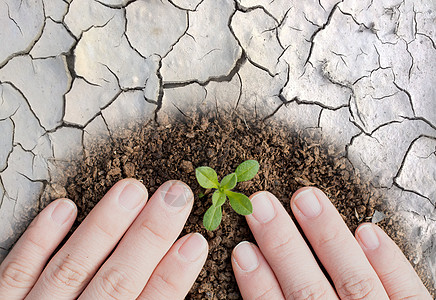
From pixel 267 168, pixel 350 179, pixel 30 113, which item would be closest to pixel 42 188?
pixel 30 113

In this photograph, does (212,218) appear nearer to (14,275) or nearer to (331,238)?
(331,238)

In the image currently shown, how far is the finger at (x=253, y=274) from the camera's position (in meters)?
2.29

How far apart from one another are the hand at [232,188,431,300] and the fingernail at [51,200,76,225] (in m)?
0.89

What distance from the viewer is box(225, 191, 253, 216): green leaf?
2176mm

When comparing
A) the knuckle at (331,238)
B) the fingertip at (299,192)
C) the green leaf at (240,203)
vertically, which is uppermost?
the fingertip at (299,192)

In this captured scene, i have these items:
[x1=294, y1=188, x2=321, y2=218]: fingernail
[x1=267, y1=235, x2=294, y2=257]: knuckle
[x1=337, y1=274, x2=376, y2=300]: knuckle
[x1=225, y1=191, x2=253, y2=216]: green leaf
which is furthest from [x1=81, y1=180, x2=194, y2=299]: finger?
[x1=337, y1=274, x2=376, y2=300]: knuckle

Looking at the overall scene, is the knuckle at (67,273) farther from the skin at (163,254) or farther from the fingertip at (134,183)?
the fingertip at (134,183)

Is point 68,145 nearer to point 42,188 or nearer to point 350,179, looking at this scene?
point 42,188

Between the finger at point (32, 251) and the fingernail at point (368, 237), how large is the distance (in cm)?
154

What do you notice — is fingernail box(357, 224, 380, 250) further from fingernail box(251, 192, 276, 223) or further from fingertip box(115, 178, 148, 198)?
fingertip box(115, 178, 148, 198)

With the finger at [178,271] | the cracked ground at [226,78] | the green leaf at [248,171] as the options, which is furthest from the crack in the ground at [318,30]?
the finger at [178,271]

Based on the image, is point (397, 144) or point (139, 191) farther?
point (397, 144)

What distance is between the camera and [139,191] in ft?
7.55

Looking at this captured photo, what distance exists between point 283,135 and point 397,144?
0.68m
